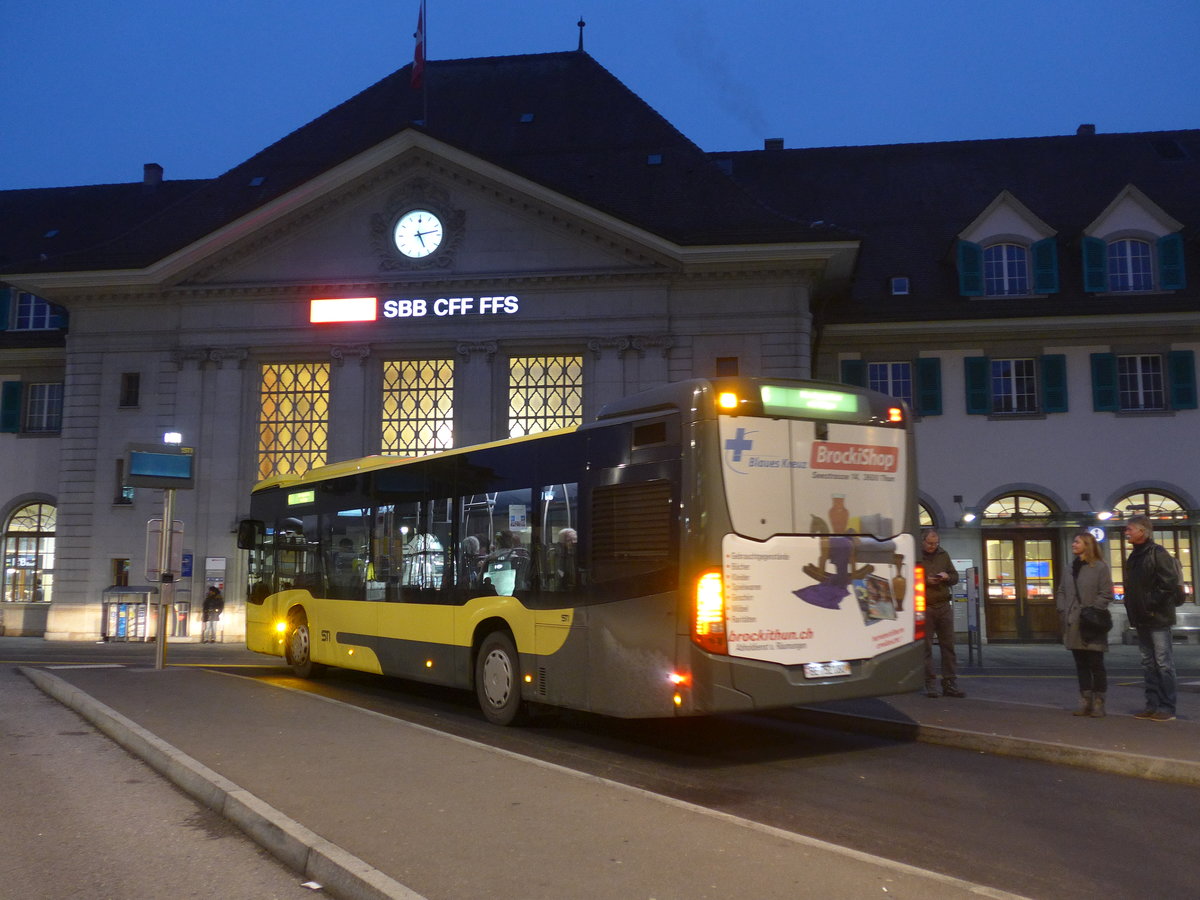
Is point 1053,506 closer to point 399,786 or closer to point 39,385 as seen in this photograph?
point 399,786

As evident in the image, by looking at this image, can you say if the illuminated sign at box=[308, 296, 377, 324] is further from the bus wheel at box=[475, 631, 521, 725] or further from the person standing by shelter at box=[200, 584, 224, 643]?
the bus wheel at box=[475, 631, 521, 725]

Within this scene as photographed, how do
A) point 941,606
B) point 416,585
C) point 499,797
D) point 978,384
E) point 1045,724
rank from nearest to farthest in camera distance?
point 499,797, point 1045,724, point 941,606, point 416,585, point 978,384

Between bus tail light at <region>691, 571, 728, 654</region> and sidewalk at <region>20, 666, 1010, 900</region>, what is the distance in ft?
4.83

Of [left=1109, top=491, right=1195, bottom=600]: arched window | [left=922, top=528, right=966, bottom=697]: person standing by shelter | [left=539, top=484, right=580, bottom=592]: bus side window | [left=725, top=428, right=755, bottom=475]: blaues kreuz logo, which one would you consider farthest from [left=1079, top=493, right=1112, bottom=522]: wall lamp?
[left=725, top=428, right=755, bottom=475]: blaues kreuz logo

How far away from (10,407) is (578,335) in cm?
1755

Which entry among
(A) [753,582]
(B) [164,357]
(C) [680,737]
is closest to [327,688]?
(C) [680,737]

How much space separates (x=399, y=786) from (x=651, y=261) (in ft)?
68.9

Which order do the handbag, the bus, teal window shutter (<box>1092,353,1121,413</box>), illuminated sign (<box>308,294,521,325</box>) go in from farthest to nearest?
illuminated sign (<box>308,294,521,325</box>), teal window shutter (<box>1092,353,1121,413</box>), the handbag, the bus

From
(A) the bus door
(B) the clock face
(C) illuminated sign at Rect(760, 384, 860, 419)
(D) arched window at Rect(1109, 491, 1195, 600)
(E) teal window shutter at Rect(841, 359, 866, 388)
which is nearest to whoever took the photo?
(C) illuminated sign at Rect(760, 384, 860, 419)

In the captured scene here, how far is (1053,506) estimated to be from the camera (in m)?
27.1

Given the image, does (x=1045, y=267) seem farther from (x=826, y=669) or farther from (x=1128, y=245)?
(x=826, y=669)

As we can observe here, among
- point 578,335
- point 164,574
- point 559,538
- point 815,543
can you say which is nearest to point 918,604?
point 815,543

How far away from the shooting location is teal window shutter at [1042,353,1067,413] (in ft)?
89.9

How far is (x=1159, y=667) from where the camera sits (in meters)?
10.5
